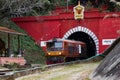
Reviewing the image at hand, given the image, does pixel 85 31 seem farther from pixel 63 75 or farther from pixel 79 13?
pixel 63 75

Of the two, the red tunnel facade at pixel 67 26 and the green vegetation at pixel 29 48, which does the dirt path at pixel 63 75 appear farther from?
the red tunnel facade at pixel 67 26

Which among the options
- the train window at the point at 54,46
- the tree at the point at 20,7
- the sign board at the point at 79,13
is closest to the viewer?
the train window at the point at 54,46

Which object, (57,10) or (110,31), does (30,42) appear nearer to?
(57,10)

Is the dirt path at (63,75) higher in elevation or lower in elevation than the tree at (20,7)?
lower

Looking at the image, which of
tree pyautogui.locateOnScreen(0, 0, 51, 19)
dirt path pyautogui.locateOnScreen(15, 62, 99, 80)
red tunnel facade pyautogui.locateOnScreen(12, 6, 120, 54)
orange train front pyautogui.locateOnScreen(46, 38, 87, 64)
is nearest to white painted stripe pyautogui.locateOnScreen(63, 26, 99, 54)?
red tunnel facade pyautogui.locateOnScreen(12, 6, 120, 54)

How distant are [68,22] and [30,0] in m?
3.69

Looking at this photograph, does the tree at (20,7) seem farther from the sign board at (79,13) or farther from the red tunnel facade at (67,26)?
the sign board at (79,13)

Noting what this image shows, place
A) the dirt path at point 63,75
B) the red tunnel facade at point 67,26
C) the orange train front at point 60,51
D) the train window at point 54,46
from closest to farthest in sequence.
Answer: the dirt path at point 63,75
the orange train front at point 60,51
the train window at point 54,46
the red tunnel facade at point 67,26

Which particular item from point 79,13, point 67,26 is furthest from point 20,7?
point 79,13

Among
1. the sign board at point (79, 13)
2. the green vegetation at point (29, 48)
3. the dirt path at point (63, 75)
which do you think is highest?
the sign board at point (79, 13)

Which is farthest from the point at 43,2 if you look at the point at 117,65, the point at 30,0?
the point at 117,65

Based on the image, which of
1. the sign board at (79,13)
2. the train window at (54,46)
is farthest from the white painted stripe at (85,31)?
the train window at (54,46)

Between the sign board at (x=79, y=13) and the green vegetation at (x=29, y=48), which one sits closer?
the green vegetation at (x=29, y=48)

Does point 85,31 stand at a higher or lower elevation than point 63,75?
higher
